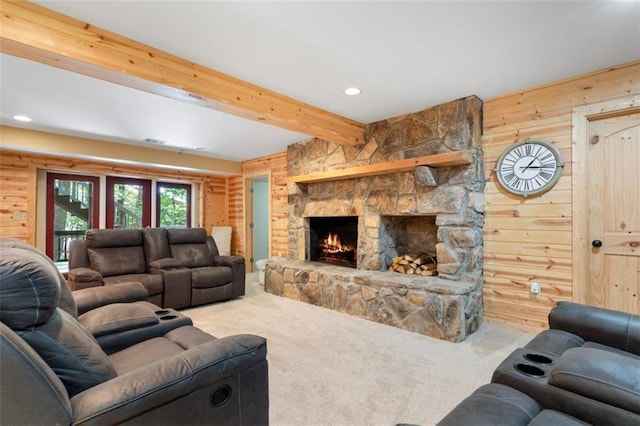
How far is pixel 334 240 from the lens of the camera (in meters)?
4.68

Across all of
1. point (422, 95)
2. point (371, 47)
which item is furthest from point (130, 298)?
point (422, 95)

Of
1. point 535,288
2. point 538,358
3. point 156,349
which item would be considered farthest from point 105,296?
point 535,288

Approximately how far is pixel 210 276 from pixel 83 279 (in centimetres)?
132

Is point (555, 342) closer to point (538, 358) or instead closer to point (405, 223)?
point (538, 358)

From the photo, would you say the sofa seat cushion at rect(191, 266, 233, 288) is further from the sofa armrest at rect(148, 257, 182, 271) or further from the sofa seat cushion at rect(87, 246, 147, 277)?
the sofa seat cushion at rect(87, 246, 147, 277)

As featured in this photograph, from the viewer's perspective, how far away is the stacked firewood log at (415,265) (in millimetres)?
3533

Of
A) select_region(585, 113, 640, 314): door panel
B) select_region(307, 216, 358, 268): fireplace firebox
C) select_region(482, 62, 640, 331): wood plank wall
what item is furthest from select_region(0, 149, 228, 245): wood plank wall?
select_region(585, 113, 640, 314): door panel

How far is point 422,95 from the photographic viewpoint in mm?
3068

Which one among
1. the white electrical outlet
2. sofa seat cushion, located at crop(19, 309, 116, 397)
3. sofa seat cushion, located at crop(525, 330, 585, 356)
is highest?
sofa seat cushion, located at crop(19, 309, 116, 397)

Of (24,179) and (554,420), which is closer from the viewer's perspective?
(554,420)

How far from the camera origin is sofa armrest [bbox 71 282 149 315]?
6.82 ft

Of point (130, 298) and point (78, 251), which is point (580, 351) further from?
point (78, 251)

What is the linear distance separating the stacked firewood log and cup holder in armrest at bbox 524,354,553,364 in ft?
7.02

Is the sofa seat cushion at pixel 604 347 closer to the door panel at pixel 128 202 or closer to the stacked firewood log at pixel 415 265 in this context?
the stacked firewood log at pixel 415 265
